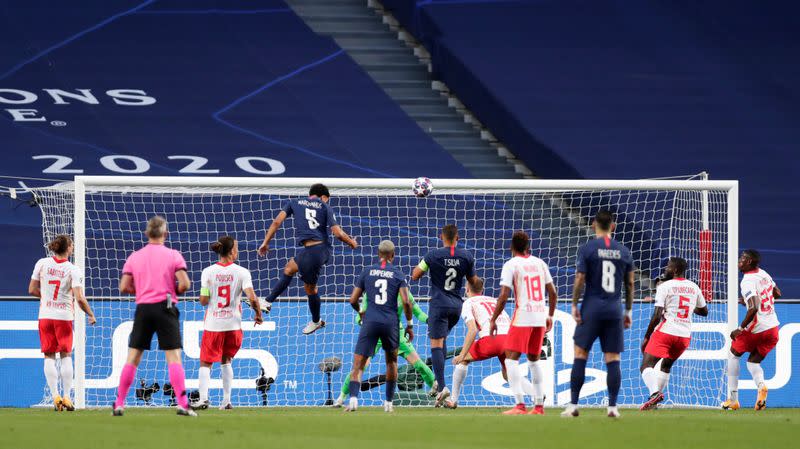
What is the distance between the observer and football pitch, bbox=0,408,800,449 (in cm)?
877

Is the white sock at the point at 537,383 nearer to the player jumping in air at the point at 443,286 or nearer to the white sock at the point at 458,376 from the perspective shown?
the white sock at the point at 458,376

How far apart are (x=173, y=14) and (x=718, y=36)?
32.5ft

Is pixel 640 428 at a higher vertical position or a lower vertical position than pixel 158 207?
lower

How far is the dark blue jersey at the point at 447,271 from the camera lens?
14.2 meters

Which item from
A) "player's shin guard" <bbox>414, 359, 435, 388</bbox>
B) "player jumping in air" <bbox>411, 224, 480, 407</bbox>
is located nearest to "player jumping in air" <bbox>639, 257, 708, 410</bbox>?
"player jumping in air" <bbox>411, 224, 480, 407</bbox>

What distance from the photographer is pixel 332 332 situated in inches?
630

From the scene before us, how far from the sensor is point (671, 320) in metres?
14.3

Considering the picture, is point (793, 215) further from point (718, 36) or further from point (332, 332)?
point (332, 332)

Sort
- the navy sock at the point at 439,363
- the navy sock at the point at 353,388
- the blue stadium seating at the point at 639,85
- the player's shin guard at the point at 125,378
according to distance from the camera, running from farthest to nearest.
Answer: the blue stadium seating at the point at 639,85 < the navy sock at the point at 439,363 < the navy sock at the point at 353,388 < the player's shin guard at the point at 125,378

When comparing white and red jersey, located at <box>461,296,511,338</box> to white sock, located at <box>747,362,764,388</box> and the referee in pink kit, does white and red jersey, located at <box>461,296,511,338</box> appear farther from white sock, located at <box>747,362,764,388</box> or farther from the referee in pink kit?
the referee in pink kit

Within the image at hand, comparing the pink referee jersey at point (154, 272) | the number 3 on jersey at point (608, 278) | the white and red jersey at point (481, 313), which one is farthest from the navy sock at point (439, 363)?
the pink referee jersey at point (154, 272)

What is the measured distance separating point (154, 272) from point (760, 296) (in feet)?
23.4

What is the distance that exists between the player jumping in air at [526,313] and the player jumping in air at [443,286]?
4.68 feet

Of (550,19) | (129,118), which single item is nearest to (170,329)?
(129,118)
